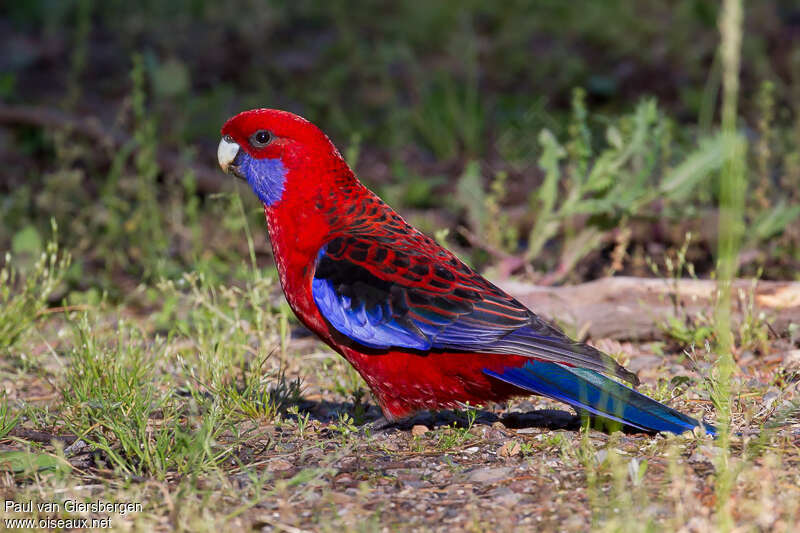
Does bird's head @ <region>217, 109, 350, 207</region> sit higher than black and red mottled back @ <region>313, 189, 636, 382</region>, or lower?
higher

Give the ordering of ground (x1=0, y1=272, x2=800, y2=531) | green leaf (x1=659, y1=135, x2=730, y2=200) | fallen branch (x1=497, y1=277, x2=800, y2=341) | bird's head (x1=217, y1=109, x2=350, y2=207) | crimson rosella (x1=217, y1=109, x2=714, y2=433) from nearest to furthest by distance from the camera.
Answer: ground (x1=0, y1=272, x2=800, y2=531) < crimson rosella (x1=217, y1=109, x2=714, y2=433) < bird's head (x1=217, y1=109, x2=350, y2=207) < fallen branch (x1=497, y1=277, x2=800, y2=341) < green leaf (x1=659, y1=135, x2=730, y2=200)

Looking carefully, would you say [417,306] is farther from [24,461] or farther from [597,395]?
[24,461]

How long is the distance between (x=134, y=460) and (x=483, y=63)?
21.6 ft

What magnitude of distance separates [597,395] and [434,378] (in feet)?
1.98

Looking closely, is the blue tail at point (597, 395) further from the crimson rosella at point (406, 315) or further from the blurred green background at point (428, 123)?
the blurred green background at point (428, 123)

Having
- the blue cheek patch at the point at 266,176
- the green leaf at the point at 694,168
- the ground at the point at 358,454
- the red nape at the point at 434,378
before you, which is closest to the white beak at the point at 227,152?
the blue cheek patch at the point at 266,176

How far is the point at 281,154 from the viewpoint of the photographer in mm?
4129

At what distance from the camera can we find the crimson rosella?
11.5 feet

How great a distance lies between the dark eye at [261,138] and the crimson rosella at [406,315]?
100 mm

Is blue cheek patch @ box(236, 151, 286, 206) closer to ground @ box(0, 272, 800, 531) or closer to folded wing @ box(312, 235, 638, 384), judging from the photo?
folded wing @ box(312, 235, 638, 384)

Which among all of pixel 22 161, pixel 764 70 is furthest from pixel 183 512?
pixel 764 70

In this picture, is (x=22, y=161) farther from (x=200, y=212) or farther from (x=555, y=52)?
(x=555, y=52)

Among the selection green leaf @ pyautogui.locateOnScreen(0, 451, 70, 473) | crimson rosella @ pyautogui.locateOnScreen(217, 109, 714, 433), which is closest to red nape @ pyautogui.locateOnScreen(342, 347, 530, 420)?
crimson rosella @ pyautogui.locateOnScreen(217, 109, 714, 433)

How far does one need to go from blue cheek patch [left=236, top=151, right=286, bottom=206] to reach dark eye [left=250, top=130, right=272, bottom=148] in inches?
2.5
